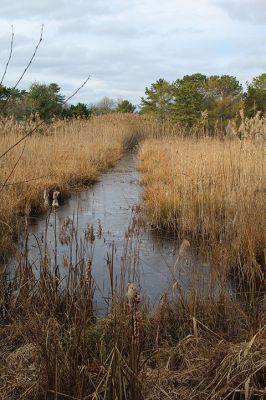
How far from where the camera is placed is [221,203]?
551cm

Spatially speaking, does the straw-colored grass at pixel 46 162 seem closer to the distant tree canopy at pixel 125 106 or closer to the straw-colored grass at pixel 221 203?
the straw-colored grass at pixel 221 203

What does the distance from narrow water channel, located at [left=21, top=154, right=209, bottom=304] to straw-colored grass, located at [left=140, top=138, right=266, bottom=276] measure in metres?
0.27

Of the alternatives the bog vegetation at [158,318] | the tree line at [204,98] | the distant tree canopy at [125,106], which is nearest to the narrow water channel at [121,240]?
the bog vegetation at [158,318]

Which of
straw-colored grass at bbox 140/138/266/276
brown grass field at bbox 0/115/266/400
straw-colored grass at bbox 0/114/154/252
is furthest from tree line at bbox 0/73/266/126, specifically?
brown grass field at bbox 0/115/266/400

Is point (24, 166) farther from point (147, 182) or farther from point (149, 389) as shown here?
point (149, 389)

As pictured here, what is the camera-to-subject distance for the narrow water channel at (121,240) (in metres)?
3.86

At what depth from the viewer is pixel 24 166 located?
8445 millimetres

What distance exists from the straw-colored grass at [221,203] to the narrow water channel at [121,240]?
0.87 feet

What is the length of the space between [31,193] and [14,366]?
4640 mm

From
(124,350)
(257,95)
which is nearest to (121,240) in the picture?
A: (124,350)

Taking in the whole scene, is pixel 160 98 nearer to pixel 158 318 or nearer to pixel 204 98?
pixel 204 98

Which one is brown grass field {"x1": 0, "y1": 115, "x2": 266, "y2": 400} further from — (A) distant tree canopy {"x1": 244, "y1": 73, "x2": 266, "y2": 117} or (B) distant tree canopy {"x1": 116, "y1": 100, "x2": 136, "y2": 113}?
(B) distant tree canopy {"x1": 116, "y1": 100, "x2": 136, "y2": 113}

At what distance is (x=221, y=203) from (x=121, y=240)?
49.4 inches

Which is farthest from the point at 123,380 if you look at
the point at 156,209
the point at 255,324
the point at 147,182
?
the point at 147,182
